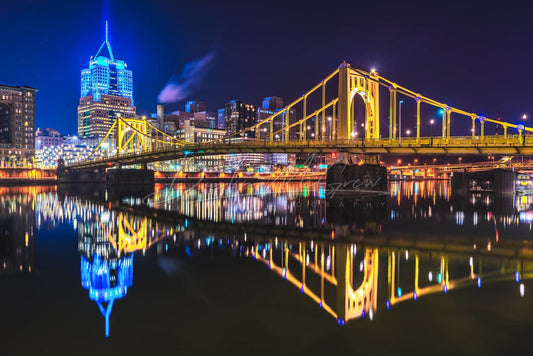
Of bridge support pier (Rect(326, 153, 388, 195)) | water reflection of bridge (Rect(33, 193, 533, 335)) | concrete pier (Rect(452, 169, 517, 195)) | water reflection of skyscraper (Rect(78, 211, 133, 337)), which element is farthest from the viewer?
concrete pier (Rect(452, 169, 517, 195))

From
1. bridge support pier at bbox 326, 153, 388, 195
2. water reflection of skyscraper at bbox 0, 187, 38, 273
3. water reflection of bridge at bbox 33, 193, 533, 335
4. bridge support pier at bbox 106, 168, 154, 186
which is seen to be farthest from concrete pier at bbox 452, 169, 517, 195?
water reflection of skyscraper at bbox 0, 187, 38, 273

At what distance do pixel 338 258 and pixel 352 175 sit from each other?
100 feet

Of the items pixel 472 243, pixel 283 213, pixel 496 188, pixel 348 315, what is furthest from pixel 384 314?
pixel 496 188

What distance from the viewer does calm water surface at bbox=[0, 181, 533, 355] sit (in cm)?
794

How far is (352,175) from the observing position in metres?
44.8

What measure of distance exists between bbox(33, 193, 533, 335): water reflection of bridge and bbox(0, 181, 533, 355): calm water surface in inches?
2.5

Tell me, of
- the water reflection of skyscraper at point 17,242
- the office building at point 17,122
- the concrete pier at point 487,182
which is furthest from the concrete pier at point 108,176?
the office building at point 17,122

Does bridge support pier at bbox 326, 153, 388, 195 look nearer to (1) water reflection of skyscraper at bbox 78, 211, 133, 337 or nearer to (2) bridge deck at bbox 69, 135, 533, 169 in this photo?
(2) bridge deck at bbox 69, 135, 533, 169

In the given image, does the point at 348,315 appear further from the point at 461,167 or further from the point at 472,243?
the point at 461,167

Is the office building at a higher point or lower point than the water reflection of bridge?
higher

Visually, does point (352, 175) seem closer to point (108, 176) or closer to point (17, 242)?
point (17, 242)

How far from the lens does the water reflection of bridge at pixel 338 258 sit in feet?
36.2

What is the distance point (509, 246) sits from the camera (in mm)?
17938

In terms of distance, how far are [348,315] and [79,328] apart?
5.72 m
